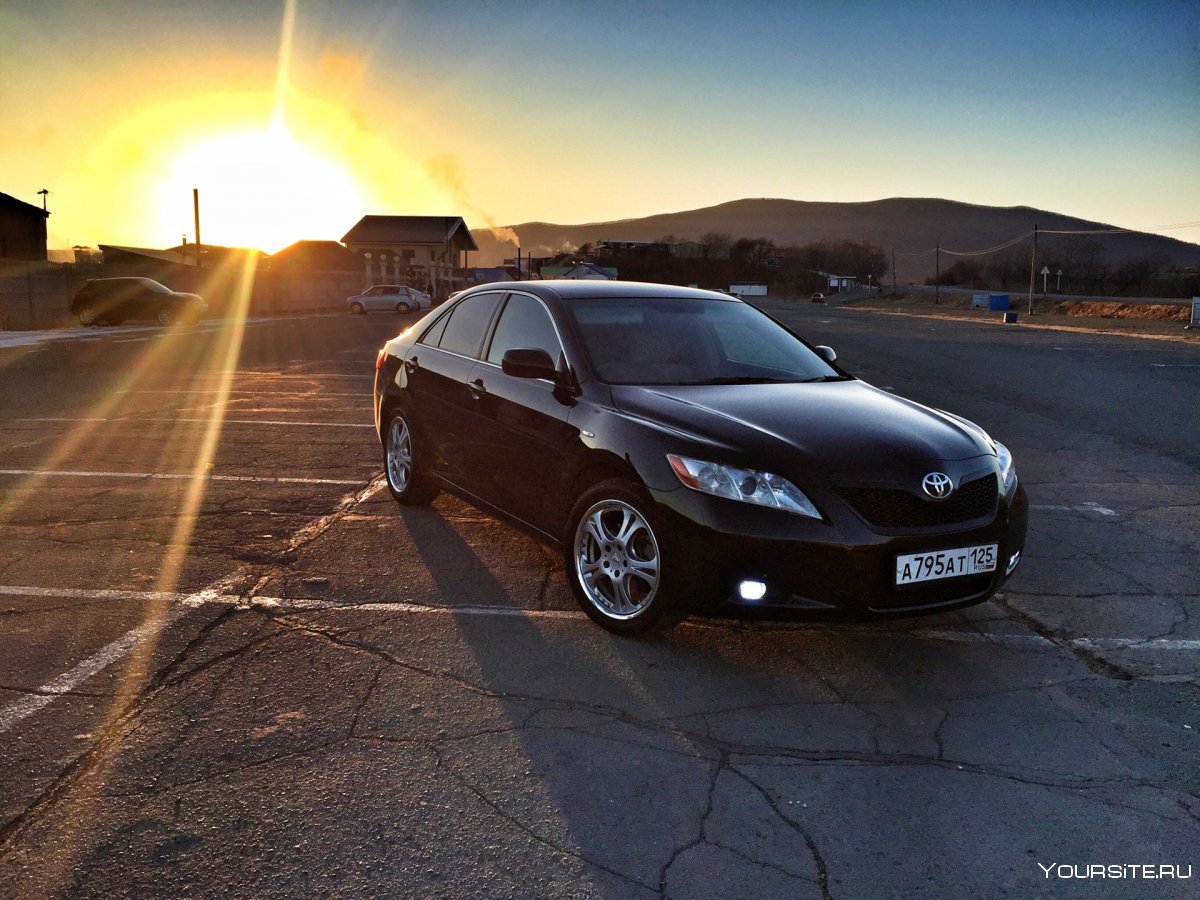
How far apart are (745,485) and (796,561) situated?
0.36m

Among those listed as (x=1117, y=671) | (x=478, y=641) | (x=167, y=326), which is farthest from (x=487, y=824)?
(x=167, y=326)

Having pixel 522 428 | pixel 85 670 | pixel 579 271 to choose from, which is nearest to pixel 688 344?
pixel 522 428

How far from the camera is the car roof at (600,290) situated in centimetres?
541

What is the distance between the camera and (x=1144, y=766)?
320cm

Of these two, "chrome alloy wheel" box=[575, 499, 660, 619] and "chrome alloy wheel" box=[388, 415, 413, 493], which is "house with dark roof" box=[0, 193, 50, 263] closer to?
"chrome alloy wheel" box=[388, 415, 413, 493]

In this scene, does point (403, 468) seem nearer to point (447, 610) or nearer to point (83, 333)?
point (447, 610)

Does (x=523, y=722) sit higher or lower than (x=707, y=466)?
lower

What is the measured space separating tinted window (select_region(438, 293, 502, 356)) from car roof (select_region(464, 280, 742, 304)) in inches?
5.1

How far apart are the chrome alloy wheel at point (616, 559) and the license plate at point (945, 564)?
39.3 inches

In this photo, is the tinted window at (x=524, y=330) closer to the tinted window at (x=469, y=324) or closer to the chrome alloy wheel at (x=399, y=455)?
the tinted window at (x=469, y=324)

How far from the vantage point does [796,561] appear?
3.71m

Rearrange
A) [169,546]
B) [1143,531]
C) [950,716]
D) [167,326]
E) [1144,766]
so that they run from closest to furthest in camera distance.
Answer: [1144,766] < [950,716] < [169,546] < [1143,531] < [167,326]

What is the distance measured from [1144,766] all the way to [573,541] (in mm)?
2400

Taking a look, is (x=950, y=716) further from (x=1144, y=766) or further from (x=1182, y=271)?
(x=1182, y=271)
